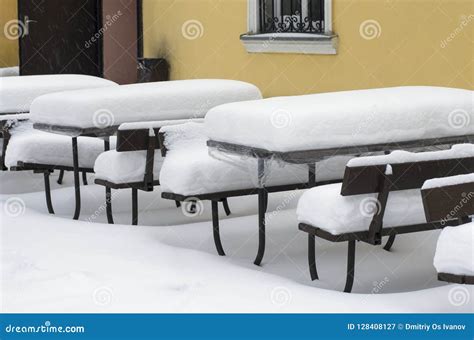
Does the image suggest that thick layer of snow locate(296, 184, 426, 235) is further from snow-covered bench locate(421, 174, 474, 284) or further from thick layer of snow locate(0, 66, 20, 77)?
thick layer of snow locate(0, 66, 20, 77)

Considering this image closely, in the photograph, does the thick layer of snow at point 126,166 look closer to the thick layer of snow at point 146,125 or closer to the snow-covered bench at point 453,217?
the thick layer of snow at point 146,125

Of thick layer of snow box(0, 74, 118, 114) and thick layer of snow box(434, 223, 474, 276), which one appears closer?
thick layer of snow box(434, 223, 474, 276)

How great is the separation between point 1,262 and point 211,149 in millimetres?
1558

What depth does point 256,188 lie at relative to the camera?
7.46 meters

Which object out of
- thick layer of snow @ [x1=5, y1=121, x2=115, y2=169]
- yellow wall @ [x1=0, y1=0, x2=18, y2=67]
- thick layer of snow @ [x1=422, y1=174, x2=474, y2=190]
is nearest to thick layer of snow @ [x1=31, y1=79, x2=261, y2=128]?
thick layer of snow @ [x1=5, y1=121, x2=115, y2=169]

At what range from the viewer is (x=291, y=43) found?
441 inches

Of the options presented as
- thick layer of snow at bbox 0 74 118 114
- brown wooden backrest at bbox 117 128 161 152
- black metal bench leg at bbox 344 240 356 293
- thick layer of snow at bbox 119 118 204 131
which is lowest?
black metal bench leg at bbox 344 240 356 293

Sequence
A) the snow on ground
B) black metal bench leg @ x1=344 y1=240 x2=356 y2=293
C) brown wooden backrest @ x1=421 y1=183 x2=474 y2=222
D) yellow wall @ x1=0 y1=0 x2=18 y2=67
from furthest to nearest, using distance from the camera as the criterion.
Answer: yellow wall @ x1=0 y1=0 x2=18 y2=67, black metal bench leg @ x1=344 y1=240 x2=356 y2=293, the snow on ground, brown wooden backrest @ x1=421 y1=183 x2=474 y2=222

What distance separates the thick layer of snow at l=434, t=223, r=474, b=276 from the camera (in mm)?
5102

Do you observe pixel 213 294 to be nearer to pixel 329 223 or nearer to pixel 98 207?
pixel 329 223

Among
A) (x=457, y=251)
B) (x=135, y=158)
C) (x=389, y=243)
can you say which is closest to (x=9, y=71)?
(x=135, y=158)

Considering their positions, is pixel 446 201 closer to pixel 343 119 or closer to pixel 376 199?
pixel 376 199

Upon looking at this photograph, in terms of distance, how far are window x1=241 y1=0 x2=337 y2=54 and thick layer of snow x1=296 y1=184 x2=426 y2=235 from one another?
446 cm

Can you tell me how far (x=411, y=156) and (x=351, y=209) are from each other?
509 millimetres
